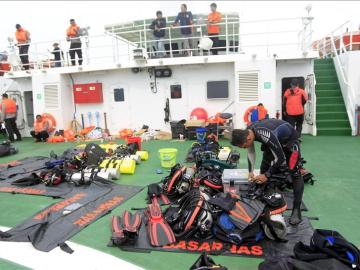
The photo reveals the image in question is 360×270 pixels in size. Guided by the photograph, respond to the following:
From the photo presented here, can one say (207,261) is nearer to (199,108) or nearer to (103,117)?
(199,108)

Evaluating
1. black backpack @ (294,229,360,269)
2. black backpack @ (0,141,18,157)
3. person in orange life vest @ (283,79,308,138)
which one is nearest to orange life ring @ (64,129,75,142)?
black backpack @ (0,141,18,157)

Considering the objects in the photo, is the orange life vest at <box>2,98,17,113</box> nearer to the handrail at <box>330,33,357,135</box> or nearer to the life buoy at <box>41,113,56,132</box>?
the life buoy at <box>41,113,56,132</box>

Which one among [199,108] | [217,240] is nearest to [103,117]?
[199,108]

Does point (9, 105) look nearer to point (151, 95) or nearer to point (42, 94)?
point (42, 94)

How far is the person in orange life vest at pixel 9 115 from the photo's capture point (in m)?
11.9

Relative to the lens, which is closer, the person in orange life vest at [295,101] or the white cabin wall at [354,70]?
the person in orange life vest at [295,101]

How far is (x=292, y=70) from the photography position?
1084cm

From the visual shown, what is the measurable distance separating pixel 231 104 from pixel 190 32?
3.14m

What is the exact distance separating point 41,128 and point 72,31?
3943 millimetres

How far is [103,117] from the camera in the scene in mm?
12555

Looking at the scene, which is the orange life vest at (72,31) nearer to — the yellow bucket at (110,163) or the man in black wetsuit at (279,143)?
the yellow bucket at (110,163)

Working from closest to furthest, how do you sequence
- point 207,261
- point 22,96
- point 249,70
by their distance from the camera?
point 207,261
point 249,70
point 22,96

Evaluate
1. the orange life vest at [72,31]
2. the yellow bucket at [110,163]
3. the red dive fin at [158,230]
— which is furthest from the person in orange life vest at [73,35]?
the red dive fin at [158,230]

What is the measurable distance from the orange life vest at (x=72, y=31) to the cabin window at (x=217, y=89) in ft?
18.3
